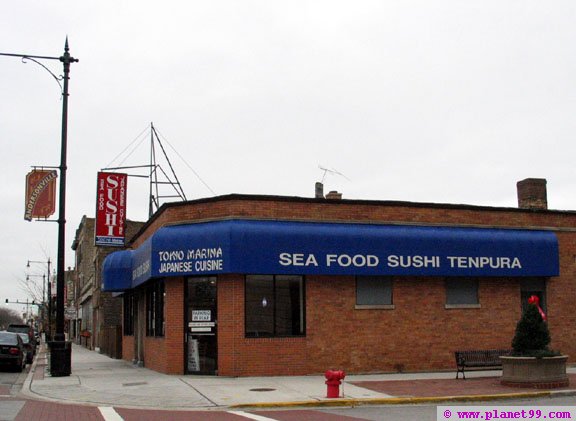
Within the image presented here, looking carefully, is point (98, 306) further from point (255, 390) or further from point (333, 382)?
point (333, 382)

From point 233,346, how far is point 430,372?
636 cm

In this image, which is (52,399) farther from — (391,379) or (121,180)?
(121,180)

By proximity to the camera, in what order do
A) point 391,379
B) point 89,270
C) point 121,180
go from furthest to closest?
point 89,270 < point 121,180 < point 391,379

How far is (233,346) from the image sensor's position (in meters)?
20.0

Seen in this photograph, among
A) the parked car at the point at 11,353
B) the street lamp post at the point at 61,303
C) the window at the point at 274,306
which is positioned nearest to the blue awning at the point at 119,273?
the parked car at the point at 11,353

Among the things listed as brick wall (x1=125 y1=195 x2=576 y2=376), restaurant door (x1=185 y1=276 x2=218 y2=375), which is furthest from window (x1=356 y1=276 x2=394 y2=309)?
restaurant door (x1=185 y1=276 x2=218 y2=375)

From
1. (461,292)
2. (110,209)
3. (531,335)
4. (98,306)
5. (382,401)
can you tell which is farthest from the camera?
(98,306)

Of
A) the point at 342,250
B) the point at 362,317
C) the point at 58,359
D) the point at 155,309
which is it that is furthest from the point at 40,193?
the point at 362,317

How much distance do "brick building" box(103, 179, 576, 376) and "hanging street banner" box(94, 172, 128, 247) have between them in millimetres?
3194

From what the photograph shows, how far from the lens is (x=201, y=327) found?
20.7 metres

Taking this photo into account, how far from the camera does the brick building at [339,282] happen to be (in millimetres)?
20344

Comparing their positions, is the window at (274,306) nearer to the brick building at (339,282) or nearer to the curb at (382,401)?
the brick building at (339,282)

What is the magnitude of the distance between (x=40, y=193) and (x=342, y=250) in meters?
10.3

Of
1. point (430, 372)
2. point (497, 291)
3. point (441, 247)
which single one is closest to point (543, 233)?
point (497, 291)
